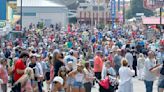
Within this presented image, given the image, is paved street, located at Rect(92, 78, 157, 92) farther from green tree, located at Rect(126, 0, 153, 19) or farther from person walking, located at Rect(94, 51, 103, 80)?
green tree, located at Rect(126, 0, 153, 19)

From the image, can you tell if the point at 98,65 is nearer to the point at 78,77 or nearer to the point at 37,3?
the point at 78,77

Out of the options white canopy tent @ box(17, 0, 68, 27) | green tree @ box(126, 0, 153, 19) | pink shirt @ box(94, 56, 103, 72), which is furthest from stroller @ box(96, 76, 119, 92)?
green tree @ box(126, 0, 153, 19)

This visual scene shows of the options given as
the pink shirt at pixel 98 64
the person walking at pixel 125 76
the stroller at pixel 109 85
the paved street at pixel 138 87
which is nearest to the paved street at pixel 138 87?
the paved street at pixel 138 87

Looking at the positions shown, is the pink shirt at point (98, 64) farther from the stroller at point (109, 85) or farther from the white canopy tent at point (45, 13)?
the white canopy tent at point (45, 13)

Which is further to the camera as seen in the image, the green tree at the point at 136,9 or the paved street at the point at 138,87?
the green tree at the point at 136,9

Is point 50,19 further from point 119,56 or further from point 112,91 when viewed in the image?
point 112,91

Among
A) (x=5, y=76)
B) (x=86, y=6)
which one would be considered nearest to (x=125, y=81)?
(x=5, y=76)

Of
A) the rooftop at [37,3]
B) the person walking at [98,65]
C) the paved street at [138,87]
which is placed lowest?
the paved street at [138,87]

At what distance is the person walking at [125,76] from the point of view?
60.1 ft

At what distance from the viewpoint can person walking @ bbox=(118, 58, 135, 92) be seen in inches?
722

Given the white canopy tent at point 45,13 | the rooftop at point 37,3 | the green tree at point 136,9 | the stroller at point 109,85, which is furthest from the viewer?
the green tree at point 136,9

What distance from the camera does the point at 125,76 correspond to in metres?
18.4

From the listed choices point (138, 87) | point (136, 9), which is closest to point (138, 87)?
point (138, 87)

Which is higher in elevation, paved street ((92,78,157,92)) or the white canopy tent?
the white canopy tent
